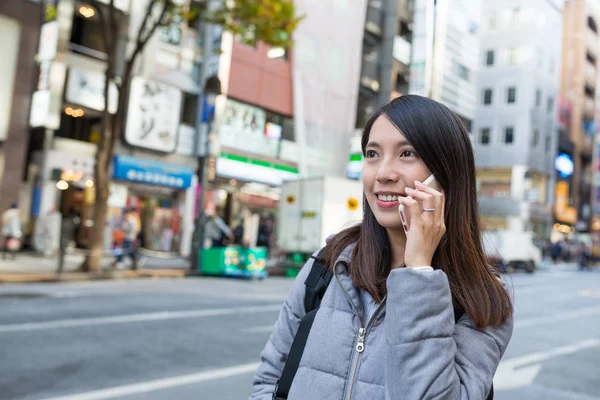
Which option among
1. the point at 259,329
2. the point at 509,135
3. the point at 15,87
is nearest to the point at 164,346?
the point at 259,329

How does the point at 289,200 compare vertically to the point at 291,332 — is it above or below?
above

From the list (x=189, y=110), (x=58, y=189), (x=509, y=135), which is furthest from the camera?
(x=509, y=135)

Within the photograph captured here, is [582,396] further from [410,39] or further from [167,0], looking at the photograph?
[167,0]

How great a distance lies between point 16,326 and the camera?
7410 mm

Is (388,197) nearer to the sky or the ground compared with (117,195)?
nearer to the ground

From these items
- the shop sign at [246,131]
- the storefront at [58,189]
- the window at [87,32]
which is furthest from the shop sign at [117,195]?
the shop sign at [246,131]

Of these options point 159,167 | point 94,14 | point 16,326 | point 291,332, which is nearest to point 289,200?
point 159,167

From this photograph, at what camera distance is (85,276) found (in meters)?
13.7

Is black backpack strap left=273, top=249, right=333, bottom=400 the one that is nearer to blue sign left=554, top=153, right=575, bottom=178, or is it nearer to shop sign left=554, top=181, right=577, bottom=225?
shop sign left=554, top=181, right=577, bottom=225

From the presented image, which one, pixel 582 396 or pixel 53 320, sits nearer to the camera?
pixel 582 396

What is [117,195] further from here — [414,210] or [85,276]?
[414,210]

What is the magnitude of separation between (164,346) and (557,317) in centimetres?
872

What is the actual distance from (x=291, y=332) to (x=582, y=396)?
203 inches

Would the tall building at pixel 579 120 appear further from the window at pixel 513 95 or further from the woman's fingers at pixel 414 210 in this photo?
the woman's fingers at pixel 414 210
